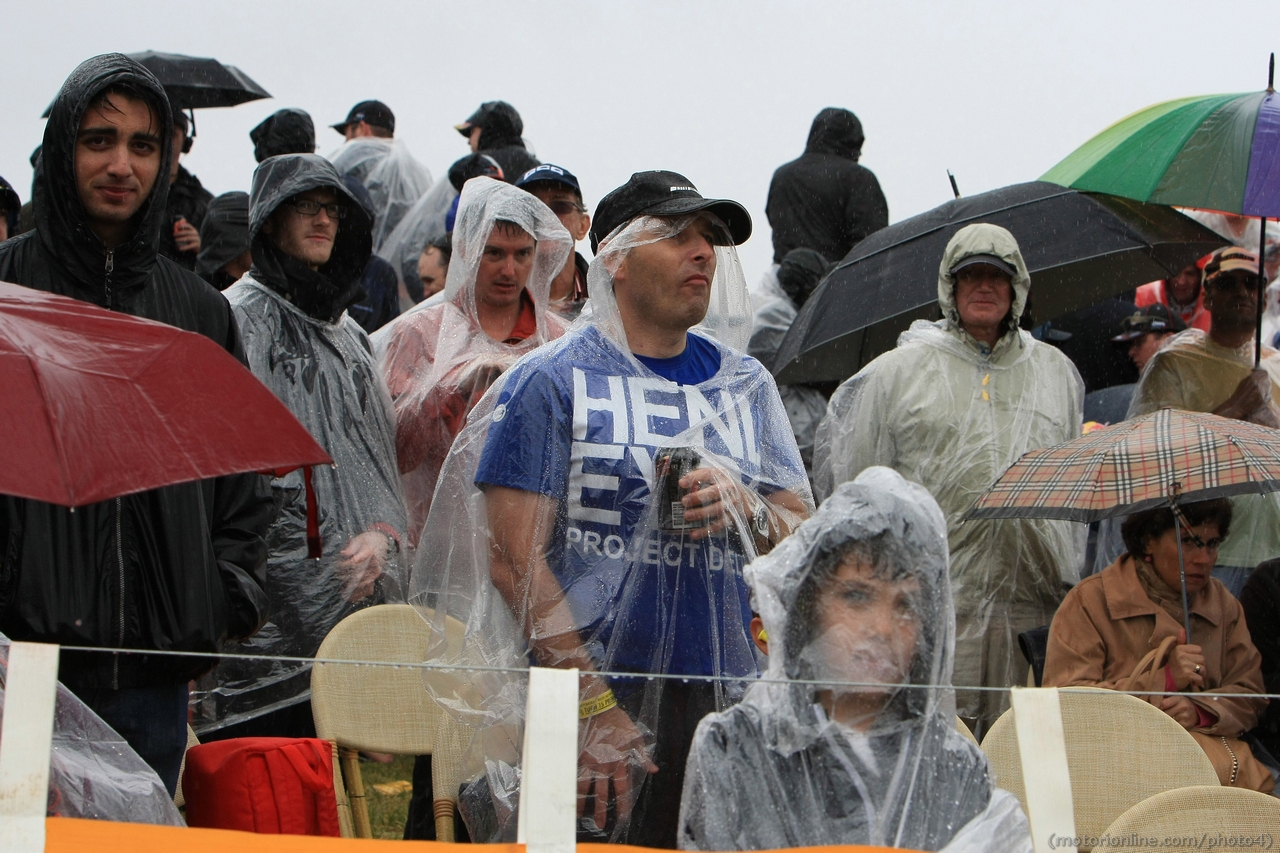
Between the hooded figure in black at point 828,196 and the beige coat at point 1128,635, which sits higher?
the hooded figure in black at point 828,196

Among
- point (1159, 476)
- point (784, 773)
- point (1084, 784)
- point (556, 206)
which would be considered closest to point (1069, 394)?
point (1159, 476)

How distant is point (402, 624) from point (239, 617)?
0.78 meters

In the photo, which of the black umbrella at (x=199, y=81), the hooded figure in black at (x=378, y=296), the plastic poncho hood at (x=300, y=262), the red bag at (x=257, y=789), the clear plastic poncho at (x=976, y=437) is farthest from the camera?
the black umbrella at (x=199, y=81)

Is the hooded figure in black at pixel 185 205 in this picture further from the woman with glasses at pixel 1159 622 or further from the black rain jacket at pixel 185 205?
the woman with glasses at pixel 1159 622

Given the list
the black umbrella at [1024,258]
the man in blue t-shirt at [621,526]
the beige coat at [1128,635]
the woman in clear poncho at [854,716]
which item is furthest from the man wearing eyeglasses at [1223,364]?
the woman in clear poncho at [854,716]

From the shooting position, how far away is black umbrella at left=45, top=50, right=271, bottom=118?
682 centimetres

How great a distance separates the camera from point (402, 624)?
11.6 ft

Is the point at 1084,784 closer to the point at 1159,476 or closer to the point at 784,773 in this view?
the point at 784,773

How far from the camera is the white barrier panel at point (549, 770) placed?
2006 mm

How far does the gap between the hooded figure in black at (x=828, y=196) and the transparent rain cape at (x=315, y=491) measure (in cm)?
337

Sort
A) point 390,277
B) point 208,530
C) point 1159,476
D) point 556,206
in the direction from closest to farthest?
point 208,530 < point 1159,476 < point 556,206 < point 390,277

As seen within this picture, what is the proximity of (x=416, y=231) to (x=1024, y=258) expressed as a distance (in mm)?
3042

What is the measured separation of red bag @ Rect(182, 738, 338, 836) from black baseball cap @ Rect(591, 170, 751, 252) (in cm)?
121

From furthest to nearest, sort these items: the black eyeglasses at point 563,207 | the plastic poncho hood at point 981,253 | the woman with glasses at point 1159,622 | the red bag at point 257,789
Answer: the black eyeglasses at point 563,207 → the plastic poncho hood at point 981,253 → the woman with glasses at point 1159,622 → the red bag at point 257,789
